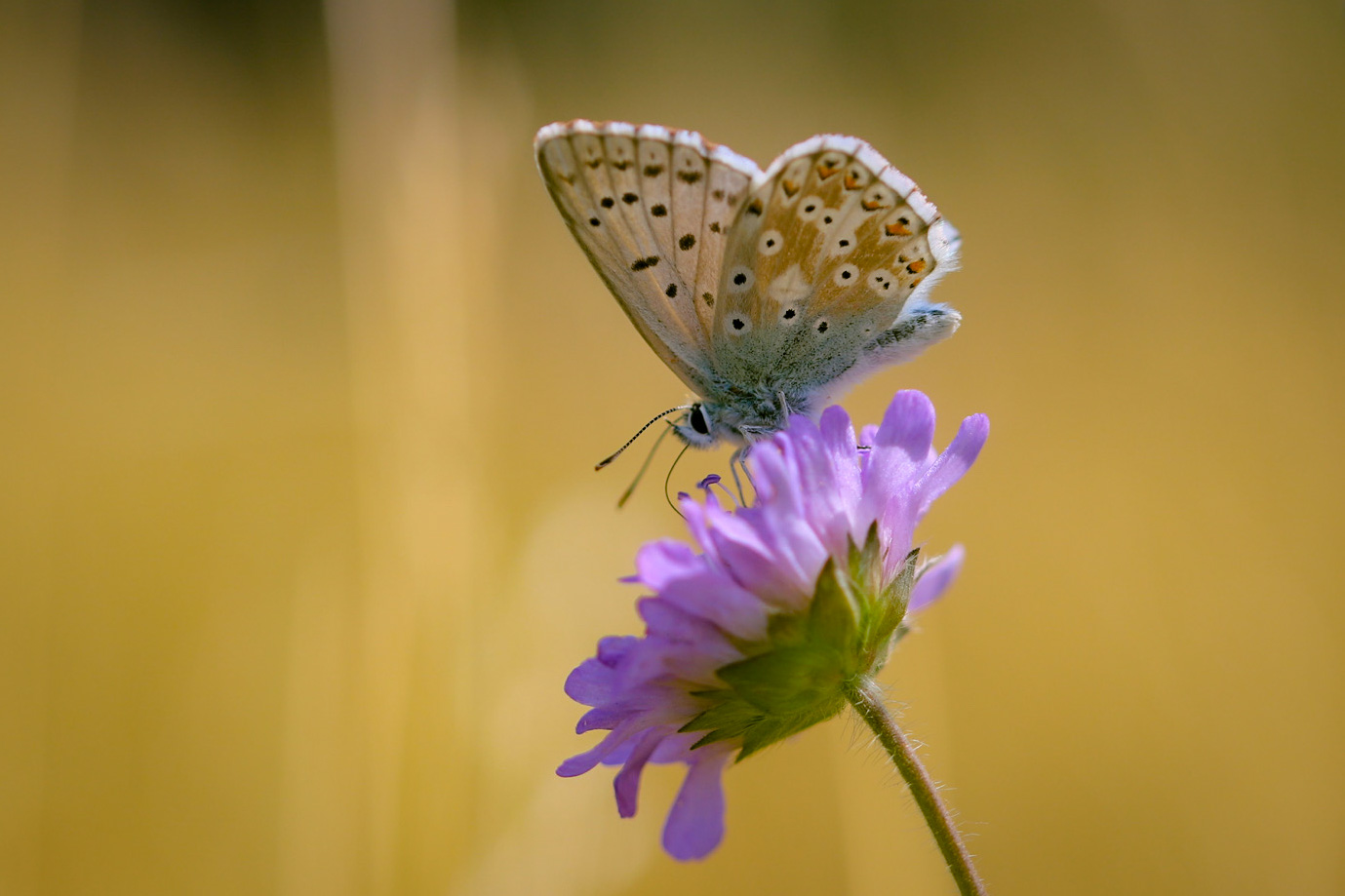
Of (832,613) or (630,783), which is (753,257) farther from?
(630,783)

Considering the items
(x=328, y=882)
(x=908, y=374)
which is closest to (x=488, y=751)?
(x=328, y=882)

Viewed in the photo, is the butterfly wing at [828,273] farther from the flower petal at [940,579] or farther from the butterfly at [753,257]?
the flower petal at [940,579]

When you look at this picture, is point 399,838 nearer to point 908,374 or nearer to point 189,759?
point 189,759

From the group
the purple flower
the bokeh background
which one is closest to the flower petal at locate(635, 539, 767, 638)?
the purple flower

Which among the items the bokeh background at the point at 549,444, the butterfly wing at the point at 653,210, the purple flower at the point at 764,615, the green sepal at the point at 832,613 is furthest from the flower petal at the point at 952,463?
the bokeh background at the point at 549,444

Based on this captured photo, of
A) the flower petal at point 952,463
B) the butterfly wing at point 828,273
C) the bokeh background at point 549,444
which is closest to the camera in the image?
the flower petal at point 952,463

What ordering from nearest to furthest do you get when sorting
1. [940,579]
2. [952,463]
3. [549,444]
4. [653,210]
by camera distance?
[940,579] → [952,463] → [653,210] → [549,444]

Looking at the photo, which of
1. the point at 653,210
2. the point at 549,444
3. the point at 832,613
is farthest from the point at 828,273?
the point at 549,444
